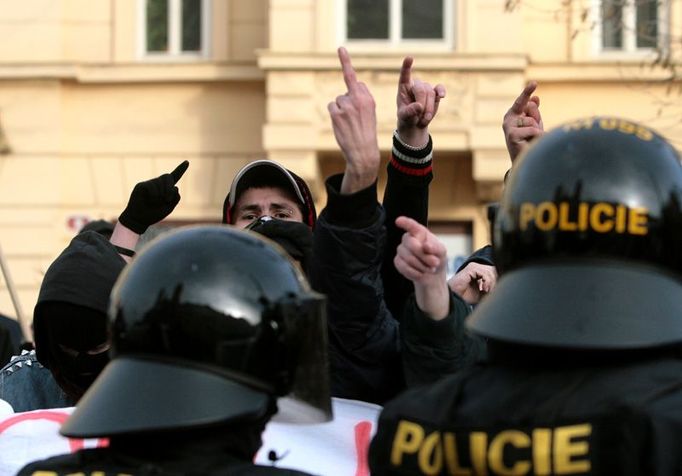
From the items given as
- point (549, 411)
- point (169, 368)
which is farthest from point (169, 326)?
point (549, 411)

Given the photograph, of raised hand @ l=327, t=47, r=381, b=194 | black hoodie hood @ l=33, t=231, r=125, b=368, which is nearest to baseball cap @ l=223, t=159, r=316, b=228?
black hoodie hood @ l=33, t=231, r=125, b=368

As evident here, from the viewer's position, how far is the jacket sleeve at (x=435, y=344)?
2.67 metres

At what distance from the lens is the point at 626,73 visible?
13.7m

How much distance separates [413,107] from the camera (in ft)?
10.5

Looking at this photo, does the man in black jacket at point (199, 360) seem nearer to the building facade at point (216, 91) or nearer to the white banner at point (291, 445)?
the white banner at point (291, 445)

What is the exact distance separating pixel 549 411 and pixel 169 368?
57 centimetres

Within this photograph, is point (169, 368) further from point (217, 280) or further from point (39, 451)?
point (39, 451)

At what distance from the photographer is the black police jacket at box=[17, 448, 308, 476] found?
6.64 ft

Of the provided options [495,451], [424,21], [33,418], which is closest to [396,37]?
[424,21]

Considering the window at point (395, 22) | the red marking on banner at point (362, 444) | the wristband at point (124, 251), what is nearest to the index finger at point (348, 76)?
the red marking on banner at point (362, 444)

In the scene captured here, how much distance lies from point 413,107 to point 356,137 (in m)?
0.37

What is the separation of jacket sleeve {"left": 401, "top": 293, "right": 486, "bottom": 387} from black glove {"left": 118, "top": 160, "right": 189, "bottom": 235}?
1.35 metres

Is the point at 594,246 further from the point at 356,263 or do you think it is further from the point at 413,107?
the point at 413,107

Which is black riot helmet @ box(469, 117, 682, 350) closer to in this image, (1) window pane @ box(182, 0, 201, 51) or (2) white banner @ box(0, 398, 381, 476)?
(2) white banner @ box(0, 398, 381, 476)
